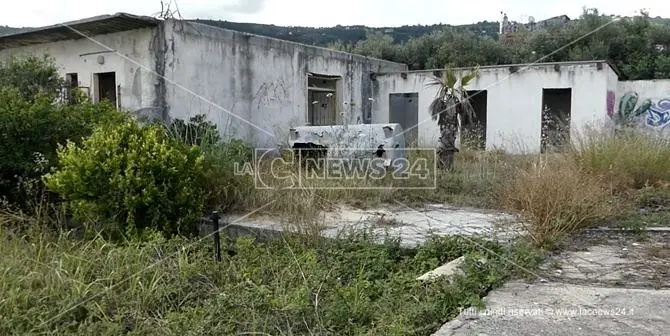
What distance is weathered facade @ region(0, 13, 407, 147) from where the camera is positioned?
30.4ft

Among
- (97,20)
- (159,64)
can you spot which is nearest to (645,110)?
(159,64)

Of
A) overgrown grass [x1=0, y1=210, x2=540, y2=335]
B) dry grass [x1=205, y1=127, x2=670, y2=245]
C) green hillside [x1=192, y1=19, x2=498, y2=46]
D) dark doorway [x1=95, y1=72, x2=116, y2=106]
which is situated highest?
green hillside [x1=192, y1=19, x2=498, y2=46]

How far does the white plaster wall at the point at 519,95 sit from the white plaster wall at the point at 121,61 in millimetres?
7092

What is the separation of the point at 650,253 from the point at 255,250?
3.30 meters

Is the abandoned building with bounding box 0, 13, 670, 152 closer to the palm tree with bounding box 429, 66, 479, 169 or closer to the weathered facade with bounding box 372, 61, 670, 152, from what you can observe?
the weathered facade with bounding box 372, 61, 670, 152

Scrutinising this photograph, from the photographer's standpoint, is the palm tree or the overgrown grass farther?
the palm tree

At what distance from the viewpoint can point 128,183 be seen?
464 cm

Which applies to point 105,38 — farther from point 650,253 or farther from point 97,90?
point 650,253

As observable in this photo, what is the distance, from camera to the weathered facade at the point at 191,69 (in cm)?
927

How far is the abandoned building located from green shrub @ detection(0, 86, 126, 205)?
3185mm

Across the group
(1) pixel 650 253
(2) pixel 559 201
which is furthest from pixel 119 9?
(1) pixel 650 253

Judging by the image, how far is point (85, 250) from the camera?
400cm

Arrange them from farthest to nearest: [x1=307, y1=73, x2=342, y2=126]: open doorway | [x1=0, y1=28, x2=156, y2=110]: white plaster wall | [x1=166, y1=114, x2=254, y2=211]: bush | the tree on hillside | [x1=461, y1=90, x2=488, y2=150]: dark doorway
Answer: the tree on hillside → [x1=307, y1=73, x2=342, y2=126]: open doorway → [x1=461, y1=90, x2=488, y2=150]: dark doorway → [x1=0, y1=28, x2=156, y2=110]: white plaster wall → [x1=166, y1=114, x2=254, y2=211]: bush

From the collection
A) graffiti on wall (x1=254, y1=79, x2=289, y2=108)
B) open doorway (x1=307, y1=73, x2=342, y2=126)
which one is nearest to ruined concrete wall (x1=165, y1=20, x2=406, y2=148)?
graffiti on wall (x1=254, y1=79, x2=289, y2=108)
